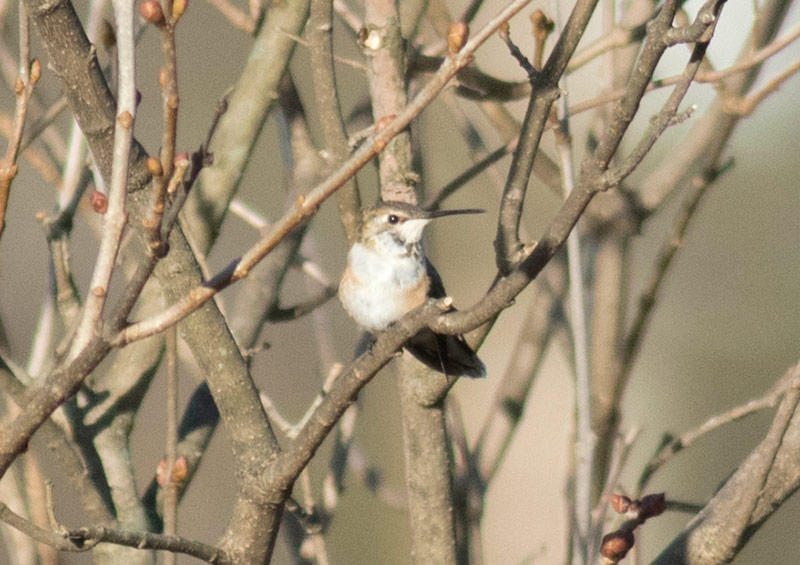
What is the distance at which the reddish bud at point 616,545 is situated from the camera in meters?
2.02

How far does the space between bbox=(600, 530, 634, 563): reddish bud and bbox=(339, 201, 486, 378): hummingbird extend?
1.27m

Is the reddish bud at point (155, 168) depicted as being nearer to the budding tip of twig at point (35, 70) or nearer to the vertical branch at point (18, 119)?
the vertical branch at point (18, 119)

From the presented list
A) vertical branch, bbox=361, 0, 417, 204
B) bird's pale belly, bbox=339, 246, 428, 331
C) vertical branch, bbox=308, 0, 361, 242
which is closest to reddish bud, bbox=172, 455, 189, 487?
vertical branch, bbox=308, 0, 361, 242

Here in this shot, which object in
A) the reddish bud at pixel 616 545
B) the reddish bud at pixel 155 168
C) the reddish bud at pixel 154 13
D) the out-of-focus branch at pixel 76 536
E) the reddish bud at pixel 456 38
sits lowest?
the out-of-focus branch at pixel 76 536

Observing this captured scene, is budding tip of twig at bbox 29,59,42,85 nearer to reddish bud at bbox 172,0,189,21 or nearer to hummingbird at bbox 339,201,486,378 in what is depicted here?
reddish bud at bbox 172,0,189,21

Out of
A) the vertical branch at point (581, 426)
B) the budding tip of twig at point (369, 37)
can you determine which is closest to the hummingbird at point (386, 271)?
the budding tip of twig at point (369, 37)

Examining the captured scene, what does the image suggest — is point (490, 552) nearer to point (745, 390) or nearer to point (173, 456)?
point (745, 390)

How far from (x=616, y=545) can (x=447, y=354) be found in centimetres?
85

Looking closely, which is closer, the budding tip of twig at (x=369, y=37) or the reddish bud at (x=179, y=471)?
the reddish bud at (x=179, y=471)

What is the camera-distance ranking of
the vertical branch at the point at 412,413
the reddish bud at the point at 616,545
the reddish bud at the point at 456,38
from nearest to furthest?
the reddish bud at the point at 456,38 → the reddish bud at the point at 616,545 → the vertical branch at the point at 412,413

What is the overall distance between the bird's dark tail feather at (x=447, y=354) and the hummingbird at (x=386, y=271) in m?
0.41

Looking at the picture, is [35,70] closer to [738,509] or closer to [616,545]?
[616,545]

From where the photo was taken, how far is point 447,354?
2734mm

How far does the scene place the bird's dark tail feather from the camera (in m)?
2.58
